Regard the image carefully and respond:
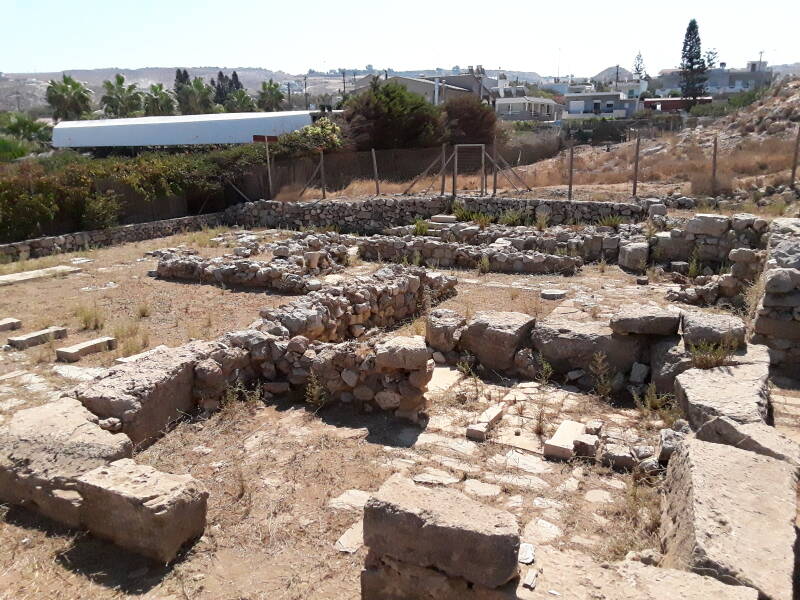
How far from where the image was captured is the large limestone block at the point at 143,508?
417 cm

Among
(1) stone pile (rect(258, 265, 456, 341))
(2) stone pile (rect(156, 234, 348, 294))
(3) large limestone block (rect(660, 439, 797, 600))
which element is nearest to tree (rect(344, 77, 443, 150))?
(2) stone pile (rect(156, 234, 348, 294))

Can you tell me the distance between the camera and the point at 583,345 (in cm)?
773

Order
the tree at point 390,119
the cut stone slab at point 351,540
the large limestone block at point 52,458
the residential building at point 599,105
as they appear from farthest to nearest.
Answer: the residential building at point 599,105 < the tree at point 390,119 < the large limestone block at point 52,458 < the cut stone slab at point 351,540

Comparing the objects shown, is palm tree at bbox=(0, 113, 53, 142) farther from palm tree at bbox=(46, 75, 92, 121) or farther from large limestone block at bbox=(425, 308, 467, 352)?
large limestone block at bbox=(425, 308, 467, 352)

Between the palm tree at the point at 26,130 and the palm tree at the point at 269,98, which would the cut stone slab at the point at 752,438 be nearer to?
the palm tree at the point at 26,130

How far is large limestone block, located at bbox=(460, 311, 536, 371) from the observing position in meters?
7.86

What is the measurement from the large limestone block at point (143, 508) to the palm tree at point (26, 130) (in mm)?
49887

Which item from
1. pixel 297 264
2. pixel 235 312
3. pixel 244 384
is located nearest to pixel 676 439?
pixel 244 384

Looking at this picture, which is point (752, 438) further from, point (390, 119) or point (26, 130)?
point (26, 130)

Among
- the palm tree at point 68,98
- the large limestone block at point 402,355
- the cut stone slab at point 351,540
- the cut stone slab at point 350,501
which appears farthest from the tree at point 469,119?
the palm tree at point 68,98

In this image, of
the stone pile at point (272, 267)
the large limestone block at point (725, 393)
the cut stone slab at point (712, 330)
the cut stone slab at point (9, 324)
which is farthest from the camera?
the stone pile at point (272, 267)

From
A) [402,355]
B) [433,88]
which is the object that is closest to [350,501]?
[402,355]

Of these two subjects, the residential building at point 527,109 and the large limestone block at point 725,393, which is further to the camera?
the residential building at point 527,109

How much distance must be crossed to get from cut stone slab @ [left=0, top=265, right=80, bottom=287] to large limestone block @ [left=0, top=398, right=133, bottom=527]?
959 cm
